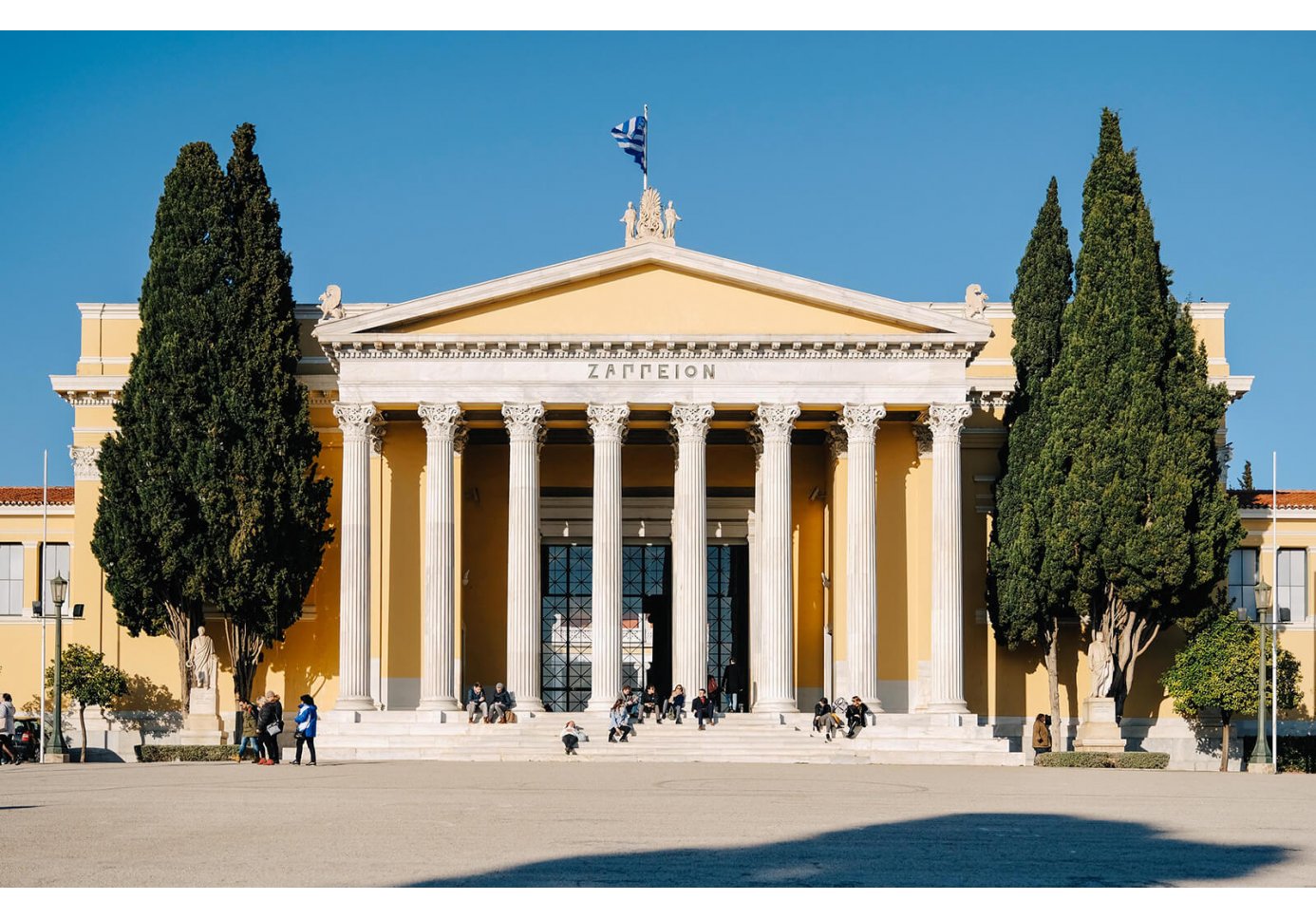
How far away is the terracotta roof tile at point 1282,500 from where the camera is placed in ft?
178

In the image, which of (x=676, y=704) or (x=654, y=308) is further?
(x=654, y=308)

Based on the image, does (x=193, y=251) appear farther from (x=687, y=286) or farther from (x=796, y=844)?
(x=796, y=844)

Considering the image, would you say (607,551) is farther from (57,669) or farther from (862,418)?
(57,669)

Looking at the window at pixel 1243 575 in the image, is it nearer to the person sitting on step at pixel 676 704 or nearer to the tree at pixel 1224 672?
the tree at pixel 1224 672

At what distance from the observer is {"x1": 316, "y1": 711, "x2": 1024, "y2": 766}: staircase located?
4403 centimetres

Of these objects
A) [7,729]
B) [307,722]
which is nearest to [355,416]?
[307,722]

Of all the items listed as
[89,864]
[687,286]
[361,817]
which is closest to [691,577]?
[687,286]

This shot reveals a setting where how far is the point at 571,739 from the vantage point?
43188mm

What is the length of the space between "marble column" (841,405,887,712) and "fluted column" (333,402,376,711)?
1193 centimetres

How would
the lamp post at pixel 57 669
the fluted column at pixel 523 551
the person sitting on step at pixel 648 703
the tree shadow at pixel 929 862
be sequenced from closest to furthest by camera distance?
the tree shadow at pixel 929 862, the lamp post at pixel 57 669, the person sitting on step at pixel 648 703, the fluted column at pixel 523 551

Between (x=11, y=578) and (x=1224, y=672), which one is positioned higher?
(x=11, y=578)

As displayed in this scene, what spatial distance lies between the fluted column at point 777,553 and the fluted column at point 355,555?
9.80 meters

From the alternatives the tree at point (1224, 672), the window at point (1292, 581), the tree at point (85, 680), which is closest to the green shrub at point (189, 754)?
the tree at point (85, 680)

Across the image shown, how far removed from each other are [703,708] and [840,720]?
3516 mm
